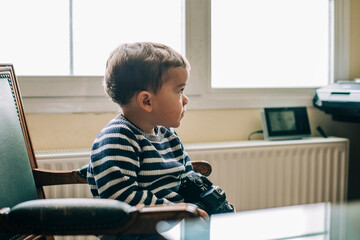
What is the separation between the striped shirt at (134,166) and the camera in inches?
35.5

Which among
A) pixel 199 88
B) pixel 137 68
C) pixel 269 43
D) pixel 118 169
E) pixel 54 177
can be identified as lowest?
pixel 54 177

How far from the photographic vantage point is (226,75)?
6.54 feet

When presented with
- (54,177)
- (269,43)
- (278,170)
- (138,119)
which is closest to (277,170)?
(278,170)

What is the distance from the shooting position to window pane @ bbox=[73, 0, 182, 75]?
1.71 m

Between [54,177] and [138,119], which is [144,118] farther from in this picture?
[54,177]

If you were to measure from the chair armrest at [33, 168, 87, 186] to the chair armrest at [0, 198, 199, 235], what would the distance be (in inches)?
17.3

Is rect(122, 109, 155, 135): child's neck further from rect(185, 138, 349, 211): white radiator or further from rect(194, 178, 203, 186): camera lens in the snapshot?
rect(185, 138, 349, 211): white radiator

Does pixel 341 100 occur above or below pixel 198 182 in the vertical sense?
above

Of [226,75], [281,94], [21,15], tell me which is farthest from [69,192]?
[281,94]

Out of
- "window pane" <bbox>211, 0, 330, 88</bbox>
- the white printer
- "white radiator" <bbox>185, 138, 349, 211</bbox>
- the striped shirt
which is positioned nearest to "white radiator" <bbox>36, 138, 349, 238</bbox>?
"white radiator" <bbox>185, 138, 349, 211</bbox>

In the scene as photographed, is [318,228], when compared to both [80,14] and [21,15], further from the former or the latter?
[21,15]

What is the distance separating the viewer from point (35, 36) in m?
1.65

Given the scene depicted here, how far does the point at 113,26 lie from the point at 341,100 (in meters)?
1.19

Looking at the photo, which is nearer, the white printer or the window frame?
the window frame
